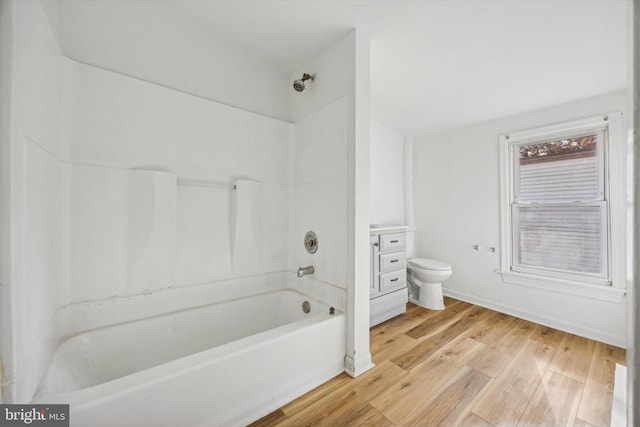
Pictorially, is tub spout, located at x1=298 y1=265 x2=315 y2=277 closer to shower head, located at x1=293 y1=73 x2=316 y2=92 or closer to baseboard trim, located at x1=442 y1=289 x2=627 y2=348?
shower head, located at x1=293 y1=73 x2=316 y2=92

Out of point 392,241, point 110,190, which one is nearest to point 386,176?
point 392,241

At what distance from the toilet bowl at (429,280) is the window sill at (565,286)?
2.16 feet

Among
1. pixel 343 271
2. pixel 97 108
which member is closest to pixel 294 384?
pixel 343 271

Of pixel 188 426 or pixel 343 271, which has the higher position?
pixel 343 271

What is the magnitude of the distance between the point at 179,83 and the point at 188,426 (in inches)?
74.5

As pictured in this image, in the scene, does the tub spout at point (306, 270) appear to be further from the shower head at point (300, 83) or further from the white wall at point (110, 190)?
the shower head at point (300, 83)

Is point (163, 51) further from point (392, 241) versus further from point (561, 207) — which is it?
point (561, 207)

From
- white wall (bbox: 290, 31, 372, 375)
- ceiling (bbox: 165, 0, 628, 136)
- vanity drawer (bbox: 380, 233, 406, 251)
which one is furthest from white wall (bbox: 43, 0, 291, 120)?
vanity drawer (bbox: 380, 233, 406, 251)

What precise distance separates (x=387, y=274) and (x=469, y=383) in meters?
1.05

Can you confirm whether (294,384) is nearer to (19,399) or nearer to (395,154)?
(19,399)

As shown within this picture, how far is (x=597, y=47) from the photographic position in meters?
1.56

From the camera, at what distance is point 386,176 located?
10.1 ft

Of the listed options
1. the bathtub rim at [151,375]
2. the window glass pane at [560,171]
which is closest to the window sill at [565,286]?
the window glass pane at [560,171]

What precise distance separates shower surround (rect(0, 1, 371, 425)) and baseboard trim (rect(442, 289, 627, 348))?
6.43 ft
